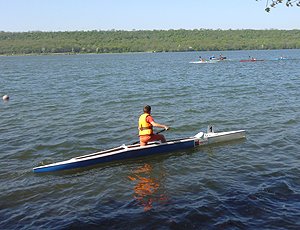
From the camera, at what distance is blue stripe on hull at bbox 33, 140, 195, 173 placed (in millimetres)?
12469

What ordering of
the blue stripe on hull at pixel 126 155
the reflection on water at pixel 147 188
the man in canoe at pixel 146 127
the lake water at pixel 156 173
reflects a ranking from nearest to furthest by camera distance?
the lake water at pixel 156 173 → the reflection on water at pixel 147 188 → the blue stripe on hull at pixel 126 155 → the man in canoe at pixel 146 127

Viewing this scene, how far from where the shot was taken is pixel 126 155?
1342 centimetres

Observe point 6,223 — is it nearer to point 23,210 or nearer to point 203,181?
point 23,210

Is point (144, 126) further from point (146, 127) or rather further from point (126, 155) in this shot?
point (126, 155)

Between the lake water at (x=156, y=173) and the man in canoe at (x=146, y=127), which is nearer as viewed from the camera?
the lake water at (x=156, y=173)

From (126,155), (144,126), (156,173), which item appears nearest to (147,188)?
(156,173)

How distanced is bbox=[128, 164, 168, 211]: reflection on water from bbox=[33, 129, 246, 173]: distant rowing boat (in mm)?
767

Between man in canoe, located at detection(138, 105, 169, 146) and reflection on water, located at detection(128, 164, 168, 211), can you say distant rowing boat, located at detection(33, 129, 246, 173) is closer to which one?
man in canoe, located at detection(138, 105, 169, 146)

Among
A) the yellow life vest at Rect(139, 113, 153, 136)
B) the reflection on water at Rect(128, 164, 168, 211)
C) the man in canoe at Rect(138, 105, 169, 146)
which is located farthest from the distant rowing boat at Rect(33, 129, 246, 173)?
the reflection on water at Rect(128, 164, 168, 211)

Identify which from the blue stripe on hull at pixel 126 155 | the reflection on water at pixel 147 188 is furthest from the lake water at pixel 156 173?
the blue stripe on hull at pixel 126 155

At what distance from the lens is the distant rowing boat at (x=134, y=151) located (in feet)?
41.0

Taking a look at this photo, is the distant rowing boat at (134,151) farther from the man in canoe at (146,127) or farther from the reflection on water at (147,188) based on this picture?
the reflection on water at (147,188)

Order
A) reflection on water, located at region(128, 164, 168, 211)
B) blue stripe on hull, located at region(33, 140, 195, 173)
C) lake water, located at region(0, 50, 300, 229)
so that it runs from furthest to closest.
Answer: blue stripe on hull, located at region(33, 140, 195, 173), reflection on water, located at region(128, 164, 168, 211), lake water, located at region(0, 50, 300, 229)

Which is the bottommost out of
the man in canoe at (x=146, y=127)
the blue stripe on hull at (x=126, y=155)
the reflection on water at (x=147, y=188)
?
the reflection on water at (x=147, y=188)
